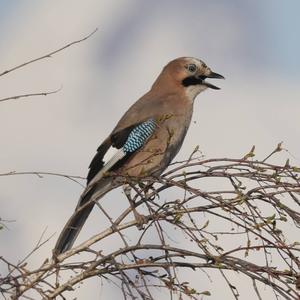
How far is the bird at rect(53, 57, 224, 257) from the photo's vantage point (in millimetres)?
6629

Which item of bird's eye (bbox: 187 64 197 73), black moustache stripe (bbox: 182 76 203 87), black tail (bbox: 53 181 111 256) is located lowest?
black tail (bbox: 53 181 111 256)

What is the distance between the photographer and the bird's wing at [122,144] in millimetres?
7000

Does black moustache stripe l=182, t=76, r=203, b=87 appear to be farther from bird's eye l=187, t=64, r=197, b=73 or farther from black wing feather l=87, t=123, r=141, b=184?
black wing feather l=87, t=123, r=141, b=184

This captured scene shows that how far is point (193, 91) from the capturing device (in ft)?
26.3

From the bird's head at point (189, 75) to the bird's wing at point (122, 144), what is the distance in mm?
900

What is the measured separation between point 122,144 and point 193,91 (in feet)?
3.74

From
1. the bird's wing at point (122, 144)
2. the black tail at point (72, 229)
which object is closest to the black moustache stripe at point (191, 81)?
the bird's wing at point (122, 144)

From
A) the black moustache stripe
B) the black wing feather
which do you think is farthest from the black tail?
the black moustache stripe

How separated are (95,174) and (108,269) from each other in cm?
219

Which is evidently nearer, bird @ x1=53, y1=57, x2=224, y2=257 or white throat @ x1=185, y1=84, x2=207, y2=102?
bird @ x1=53, y1=57, x2=224, y2=257

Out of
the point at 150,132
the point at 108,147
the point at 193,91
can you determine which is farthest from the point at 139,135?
the point at 193,91

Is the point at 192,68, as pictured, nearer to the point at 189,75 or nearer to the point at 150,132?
the point at 189,75

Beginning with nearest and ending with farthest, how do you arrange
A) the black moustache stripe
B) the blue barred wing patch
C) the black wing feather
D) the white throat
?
1. the black wing feather
2. the blue barred wing patch
3. the white throat
4. the black moustache stripe

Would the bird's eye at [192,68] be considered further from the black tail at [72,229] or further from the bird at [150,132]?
the black tail at [72,229]
